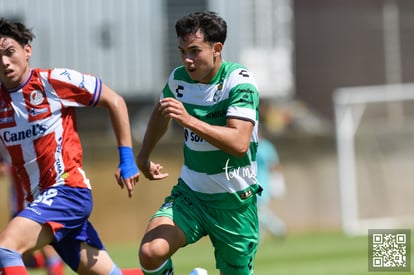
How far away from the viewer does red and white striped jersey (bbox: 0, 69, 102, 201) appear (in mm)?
7695

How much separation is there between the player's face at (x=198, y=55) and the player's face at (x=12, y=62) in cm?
121

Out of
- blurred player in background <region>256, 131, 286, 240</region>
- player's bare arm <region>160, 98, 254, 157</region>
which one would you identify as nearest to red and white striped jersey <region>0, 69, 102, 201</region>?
player's bare arm <region>160, 98, 254, 157</region>

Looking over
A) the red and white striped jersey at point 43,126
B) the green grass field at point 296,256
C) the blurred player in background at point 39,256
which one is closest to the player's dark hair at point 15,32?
the red and white striped jersey at point 43,126

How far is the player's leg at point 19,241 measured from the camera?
23.6 feet

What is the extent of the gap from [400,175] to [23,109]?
14667 mm

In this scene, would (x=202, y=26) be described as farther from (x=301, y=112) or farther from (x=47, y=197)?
(x=301, y=112)

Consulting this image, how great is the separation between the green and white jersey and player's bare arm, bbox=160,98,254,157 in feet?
0.59

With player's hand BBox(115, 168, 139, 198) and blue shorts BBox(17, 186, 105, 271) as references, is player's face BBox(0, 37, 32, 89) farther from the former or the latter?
player's hand BBox(115, 168, 139, 198)

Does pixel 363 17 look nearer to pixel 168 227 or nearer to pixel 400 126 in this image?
pixel 400 126

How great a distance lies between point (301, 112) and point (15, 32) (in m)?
22.5

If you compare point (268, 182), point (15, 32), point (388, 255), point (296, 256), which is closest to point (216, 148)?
point (15, 32)

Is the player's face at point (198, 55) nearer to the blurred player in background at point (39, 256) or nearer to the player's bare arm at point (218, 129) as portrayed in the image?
the player's bare arm at point (218, 129)

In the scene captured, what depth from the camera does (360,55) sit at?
3372 centimetres

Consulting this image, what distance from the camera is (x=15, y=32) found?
761 cm
